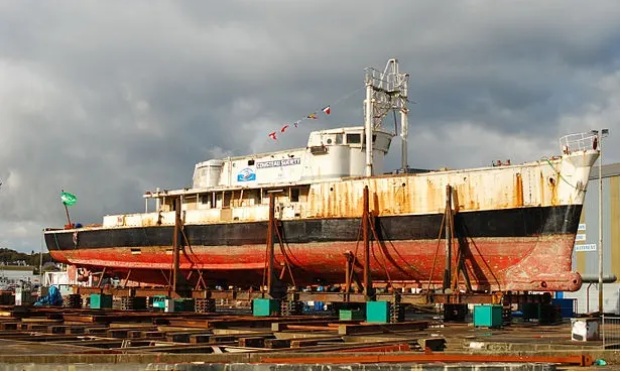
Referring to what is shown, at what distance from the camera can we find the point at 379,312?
27.2m

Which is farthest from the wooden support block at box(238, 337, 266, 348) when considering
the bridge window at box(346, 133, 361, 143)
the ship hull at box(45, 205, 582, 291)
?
the bridge window at box(346, 133, 361, 143)

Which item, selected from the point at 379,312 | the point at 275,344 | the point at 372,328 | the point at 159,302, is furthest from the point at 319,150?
the point at 275,344

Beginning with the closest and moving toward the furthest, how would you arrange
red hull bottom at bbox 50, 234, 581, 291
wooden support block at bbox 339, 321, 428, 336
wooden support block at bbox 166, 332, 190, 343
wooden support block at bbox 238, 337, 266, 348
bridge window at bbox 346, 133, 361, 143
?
wooden support block at bbox 238, 337, 266, 348 → wooden support block at bbox 166, 332, 190, 343 → wooden support block at bbox 339, 321, 428, 336 → red hull bottom at bbox 50, 234, 581, 291 → bridge window at bbox 346, 133, 361, 143

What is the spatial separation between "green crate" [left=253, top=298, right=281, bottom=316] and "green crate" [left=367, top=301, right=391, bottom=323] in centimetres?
455

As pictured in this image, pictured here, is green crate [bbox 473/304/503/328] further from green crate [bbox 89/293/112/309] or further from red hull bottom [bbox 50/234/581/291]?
green crate [bbox 89/293/112/309]

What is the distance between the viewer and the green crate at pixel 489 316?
83.2ft

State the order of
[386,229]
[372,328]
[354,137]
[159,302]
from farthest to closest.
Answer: [159,302]
[354,137]
[386,229]
[372,328]

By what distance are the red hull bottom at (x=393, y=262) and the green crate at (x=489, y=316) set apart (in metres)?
3.76

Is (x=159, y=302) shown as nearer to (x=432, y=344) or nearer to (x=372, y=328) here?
(x=372, y=328)

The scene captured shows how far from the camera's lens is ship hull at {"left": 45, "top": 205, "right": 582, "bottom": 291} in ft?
93.9

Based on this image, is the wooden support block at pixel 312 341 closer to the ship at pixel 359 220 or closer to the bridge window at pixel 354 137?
the ship at pixel 359 220

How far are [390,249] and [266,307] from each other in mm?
5589

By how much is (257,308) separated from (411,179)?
814 centimetres

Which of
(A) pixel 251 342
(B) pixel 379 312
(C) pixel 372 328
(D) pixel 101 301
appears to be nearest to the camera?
(A) pixel 251 342
